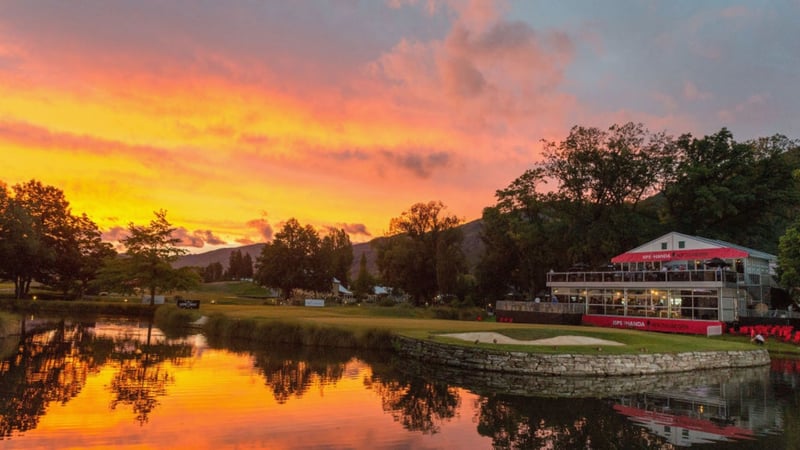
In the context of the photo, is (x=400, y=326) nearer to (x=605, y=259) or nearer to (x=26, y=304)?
(x=605, y=259)

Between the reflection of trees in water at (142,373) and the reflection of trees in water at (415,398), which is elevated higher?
the reflection of trees in water at (415,398)

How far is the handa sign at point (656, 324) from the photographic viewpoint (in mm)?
42844

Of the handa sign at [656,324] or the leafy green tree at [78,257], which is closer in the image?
the handa sign at [656,324]

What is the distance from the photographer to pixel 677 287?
149 ft

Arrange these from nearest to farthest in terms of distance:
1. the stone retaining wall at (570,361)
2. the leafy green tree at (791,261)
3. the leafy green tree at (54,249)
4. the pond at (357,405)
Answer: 1. the pond at (357,405)
2. the stone retaining wall at (570,361)
3. the leafy green tree at (791,261)
4. the leafy green tree at (54,249)

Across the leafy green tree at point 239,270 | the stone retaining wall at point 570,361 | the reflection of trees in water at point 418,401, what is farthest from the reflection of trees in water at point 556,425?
the leafy green tree at point 239,270

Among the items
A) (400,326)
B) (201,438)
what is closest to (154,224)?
A: (400,326)

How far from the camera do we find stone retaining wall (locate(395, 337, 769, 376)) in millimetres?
25375

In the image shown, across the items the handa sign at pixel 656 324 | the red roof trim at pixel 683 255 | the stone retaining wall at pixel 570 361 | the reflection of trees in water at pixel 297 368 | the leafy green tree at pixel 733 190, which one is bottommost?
the reflection of trees in water at pixel 297 368

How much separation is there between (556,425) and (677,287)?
34931 millimetres

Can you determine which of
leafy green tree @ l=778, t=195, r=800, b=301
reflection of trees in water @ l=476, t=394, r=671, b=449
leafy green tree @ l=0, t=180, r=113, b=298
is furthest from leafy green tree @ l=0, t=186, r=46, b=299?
leafy green tree @ l=778, t=195, r=800, b=301

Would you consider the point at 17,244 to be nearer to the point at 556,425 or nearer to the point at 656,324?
the point at 556,425

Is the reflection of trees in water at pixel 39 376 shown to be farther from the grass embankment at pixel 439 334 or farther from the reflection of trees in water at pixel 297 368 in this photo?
the grass embankment at pixel 439 334

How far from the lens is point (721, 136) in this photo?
61.8m
